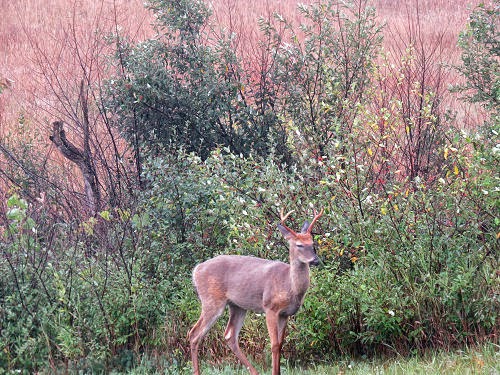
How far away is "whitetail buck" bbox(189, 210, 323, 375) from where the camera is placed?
7.66 metres

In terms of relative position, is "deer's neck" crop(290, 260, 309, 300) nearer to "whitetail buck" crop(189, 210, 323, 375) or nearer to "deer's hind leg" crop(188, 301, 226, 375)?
"whitetail buck" crop(189, 210, 323, 375)

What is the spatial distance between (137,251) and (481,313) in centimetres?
414

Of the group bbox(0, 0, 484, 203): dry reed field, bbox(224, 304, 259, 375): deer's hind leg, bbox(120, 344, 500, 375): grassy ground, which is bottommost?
bbox(120, 344, 500, 375): grassy ground

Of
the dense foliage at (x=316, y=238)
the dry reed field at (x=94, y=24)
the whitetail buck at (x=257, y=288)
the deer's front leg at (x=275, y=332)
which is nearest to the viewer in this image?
the whitetail buck at (x=257, y=288)

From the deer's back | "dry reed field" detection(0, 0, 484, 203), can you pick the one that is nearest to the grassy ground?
the deer's back

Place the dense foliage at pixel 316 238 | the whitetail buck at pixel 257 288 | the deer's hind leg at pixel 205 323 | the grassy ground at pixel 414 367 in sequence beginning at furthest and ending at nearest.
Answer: the dense foliage at pixel 316 238
the deer's hind leg at pixel 205 323
the whitetail buck at pixel 257 288
the grassy ground at pixel 414 367

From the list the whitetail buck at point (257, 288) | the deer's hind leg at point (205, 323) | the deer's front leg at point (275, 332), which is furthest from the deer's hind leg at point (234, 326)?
the deer's front leg at point (275, 332)

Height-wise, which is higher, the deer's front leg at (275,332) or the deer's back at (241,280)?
the deer's back at (241,280)

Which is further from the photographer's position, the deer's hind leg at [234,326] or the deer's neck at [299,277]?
the deer's hind leg at [234,326]

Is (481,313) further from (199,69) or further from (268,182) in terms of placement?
(199,69)

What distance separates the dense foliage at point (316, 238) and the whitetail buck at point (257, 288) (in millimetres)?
742

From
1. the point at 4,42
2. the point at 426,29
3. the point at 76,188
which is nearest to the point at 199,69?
the point at 76,188

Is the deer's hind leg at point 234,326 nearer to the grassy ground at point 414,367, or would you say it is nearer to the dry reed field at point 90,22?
the grassy ground at point 414,367

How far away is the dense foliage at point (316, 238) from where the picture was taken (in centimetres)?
848
